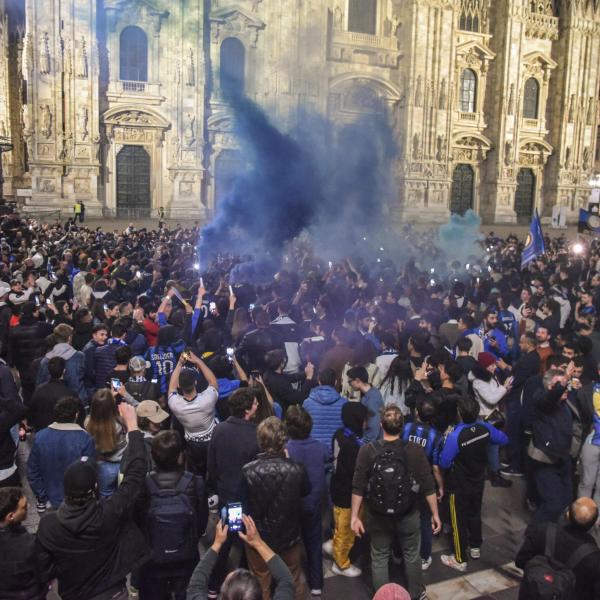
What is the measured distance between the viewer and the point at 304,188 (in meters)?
24.5

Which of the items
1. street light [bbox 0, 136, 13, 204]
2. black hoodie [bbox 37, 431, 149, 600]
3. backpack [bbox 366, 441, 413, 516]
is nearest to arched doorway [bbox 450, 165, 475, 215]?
street light [bbox 0, 136, 13, 204]

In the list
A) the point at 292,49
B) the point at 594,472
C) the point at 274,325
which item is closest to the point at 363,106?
the point at 292,49

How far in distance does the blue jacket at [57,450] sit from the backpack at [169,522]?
0.85 metres

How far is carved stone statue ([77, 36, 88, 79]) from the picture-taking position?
26.5 meters

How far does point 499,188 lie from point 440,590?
3301 centimetres

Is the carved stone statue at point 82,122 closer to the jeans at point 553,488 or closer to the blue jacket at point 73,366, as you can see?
the blue jacket at point 73,366

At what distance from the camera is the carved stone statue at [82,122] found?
2686 centimetres

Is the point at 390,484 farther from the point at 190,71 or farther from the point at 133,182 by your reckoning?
the point at 190,71

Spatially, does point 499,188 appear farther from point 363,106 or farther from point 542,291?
point 542,291

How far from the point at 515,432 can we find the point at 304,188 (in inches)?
727

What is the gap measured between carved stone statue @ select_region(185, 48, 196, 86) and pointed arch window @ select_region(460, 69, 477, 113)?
1510 cm

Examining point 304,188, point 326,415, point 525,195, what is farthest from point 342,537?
point 525,195

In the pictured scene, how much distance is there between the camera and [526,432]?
667cm

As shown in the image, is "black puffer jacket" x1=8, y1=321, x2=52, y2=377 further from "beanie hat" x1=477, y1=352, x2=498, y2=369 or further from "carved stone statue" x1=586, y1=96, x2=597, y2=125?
"carved stone statue" x1=586, y1=96, x2=597, y2=125
